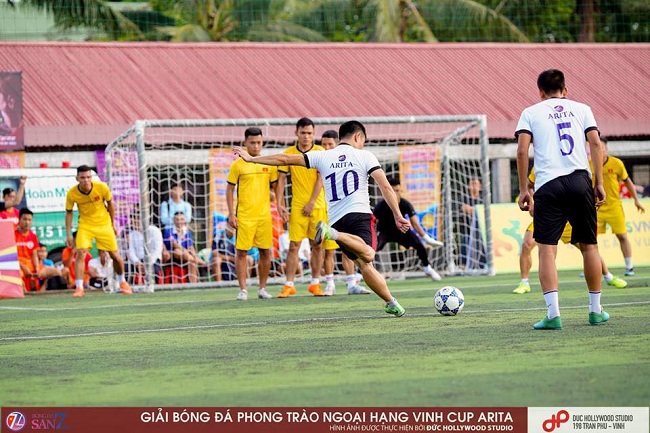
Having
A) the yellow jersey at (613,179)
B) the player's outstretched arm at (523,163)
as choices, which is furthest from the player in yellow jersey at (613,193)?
the player's outstretched arm at (523,163)

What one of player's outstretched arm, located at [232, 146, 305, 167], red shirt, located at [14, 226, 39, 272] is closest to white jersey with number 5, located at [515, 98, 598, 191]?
player's outstretched arm, located at [232, 146, 305, 167]

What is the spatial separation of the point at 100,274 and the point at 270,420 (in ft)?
51.1

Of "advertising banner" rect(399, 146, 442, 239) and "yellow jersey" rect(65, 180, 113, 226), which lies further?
"advertising banner" rect(399, 146, 442, 239)

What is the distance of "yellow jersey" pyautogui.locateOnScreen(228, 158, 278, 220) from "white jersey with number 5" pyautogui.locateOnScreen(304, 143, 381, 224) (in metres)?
4.01

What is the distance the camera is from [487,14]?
36094 mm

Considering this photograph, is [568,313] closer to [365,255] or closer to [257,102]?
[365,255]

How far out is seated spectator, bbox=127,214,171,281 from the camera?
1966 cm

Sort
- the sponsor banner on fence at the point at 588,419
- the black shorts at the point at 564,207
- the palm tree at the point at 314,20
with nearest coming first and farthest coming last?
the sponsor banner on fence at the point at 588,419 → the black shorts at the point at 564,207 → the palm tree at the point at 314,20

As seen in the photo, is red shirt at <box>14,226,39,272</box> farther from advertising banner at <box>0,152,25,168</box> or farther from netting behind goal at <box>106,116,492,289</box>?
advertising banner at <box>0,152,25,168</box>

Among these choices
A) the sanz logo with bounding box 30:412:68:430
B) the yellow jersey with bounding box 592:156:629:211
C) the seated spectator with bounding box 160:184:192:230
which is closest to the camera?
the sanz logo with bounding box 30:412:68:430

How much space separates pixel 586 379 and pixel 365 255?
179 inches

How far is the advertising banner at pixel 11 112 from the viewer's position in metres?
21.9

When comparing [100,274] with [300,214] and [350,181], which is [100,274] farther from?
[350,181]

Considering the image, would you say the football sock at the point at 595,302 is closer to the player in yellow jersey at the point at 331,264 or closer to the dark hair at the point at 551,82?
the dark hair at the point at 551,82
